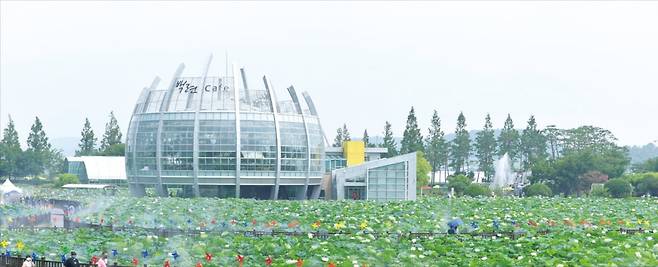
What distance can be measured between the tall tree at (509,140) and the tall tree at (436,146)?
8.36m

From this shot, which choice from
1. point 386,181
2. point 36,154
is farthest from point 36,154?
point 386,181

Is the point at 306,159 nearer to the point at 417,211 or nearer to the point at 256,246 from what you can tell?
the point at 417,211

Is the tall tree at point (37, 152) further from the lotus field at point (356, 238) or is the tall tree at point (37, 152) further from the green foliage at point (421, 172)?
the lotus field at point (356, 238)

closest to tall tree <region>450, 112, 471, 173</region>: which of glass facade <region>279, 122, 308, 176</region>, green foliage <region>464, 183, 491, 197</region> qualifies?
green foliage <region>464, 183, 491, 197</region>

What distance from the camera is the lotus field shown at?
94.0 feet

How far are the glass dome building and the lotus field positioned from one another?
16.9 meters

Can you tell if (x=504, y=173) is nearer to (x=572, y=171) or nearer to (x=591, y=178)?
(x=572, y=171)

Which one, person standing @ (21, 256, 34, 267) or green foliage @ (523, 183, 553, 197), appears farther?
green foliage @ (523, 183, 553, 197)

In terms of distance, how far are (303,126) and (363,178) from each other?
22.3 ft


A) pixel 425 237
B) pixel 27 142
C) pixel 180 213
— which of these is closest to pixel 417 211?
pixel 180 213

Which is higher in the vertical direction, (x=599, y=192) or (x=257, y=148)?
(x=257, y=148)

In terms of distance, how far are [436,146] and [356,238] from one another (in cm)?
10200

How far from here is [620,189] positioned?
9281 centimetres

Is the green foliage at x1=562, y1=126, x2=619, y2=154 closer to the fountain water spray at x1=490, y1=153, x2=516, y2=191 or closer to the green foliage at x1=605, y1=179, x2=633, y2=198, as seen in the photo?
the fountain water spray at x1=490, y1=153, x2=516, y2=191
